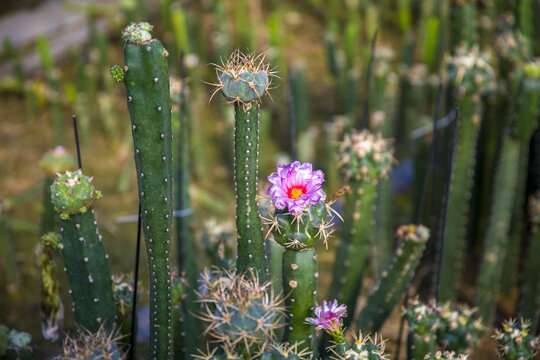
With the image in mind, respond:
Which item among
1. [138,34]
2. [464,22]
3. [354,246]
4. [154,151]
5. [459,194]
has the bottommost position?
[354,246]

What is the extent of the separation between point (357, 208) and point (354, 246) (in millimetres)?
194

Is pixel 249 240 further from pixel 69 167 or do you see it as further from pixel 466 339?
pixel 69 167

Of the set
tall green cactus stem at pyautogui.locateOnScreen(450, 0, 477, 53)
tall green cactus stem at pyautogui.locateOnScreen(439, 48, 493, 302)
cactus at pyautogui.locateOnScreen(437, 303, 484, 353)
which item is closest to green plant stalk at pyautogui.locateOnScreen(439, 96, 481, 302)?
tall green cactus stem at pyautogui.locateOnScreen(439, 48, 493, 302)

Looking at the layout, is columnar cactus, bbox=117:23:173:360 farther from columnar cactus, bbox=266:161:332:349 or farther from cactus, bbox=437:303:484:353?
cactus, bbox=437:303:484:353

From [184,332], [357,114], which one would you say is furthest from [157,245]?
[357,114]

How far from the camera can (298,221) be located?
5.61ft

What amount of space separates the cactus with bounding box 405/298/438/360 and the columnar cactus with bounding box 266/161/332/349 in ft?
1.96

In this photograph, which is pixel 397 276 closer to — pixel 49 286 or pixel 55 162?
pixel 49 286

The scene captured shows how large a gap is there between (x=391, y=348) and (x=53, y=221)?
184cm

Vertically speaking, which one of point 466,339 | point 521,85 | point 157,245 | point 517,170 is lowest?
point 466,339

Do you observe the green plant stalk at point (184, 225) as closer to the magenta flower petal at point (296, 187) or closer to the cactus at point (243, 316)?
the cactus at point (243, 316)

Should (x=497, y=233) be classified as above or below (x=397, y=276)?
above

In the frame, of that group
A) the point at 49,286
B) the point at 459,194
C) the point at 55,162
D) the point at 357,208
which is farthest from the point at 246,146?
the point at 459,194

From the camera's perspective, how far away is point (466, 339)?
94.4 inches
